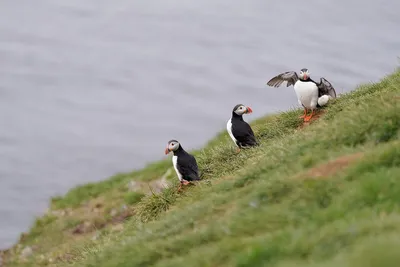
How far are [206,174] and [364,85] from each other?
4100 mm

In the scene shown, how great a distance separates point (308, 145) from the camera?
1104 centimetres

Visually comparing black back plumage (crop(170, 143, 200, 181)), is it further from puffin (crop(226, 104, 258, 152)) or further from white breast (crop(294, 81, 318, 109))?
white breast (crop(294, 81, 318, 109))

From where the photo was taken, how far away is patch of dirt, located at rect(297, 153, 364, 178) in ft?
30.6

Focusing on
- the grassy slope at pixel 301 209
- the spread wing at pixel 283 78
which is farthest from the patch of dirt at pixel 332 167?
the spread wing at pixel 283 78

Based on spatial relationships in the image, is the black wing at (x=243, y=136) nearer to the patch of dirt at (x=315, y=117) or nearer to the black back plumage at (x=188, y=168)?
the patch of dirt at (x=315, y=117)

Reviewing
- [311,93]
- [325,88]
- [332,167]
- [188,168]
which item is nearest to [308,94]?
[311,93]

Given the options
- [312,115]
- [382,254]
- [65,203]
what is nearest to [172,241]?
[382,254]

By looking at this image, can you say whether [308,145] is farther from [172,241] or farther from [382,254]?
[382,254]

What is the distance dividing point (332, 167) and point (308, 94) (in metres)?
5.79

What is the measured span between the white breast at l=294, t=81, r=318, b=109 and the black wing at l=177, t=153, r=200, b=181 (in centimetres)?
265

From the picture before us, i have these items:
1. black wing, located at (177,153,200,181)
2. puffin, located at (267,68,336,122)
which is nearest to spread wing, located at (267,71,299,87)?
puffin, located at (267,68,336,122)

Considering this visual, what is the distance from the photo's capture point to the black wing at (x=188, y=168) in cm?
1440

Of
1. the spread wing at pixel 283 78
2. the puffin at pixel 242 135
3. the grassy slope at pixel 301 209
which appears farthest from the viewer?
the spread wing at pixel 283 78

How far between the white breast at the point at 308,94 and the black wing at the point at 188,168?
2649 millimetres
